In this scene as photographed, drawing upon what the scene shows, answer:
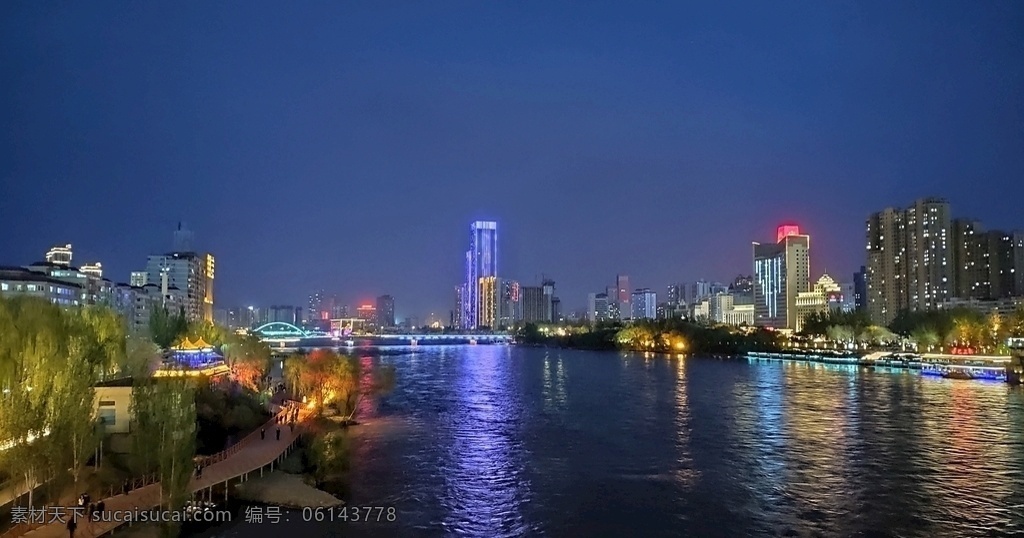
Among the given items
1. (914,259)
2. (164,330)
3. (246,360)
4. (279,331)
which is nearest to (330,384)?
(246,360)

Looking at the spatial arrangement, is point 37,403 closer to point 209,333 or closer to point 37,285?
point 209,333

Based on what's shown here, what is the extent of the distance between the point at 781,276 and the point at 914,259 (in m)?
49.1

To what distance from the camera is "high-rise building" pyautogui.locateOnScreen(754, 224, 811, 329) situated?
5389 inches

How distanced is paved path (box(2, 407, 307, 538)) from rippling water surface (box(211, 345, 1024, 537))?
2263 mm

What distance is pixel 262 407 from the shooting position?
2633 centimetres

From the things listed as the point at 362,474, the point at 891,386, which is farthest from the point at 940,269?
the point at 362,474

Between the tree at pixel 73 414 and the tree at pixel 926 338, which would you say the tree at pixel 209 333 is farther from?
A: the tree at pixel 926 338

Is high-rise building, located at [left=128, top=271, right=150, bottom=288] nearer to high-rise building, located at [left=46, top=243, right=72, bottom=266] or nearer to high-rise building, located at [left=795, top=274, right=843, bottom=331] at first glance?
high-rise building, located at [left=46, top=243, right=72, bottom=266]

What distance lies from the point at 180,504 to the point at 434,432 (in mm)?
12864

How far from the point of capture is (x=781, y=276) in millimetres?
141125

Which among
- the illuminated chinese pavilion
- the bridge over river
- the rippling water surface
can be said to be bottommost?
the rippling water surface

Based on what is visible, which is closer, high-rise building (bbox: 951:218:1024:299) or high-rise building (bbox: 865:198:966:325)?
high-rise building (bbox: 865:198:966:325)

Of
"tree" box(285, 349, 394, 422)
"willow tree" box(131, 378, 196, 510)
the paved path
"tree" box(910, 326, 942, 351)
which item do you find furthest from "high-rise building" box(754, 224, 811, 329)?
"willow tree" box(131, 378, 196, 510)

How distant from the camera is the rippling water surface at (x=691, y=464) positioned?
1541 centimetres
